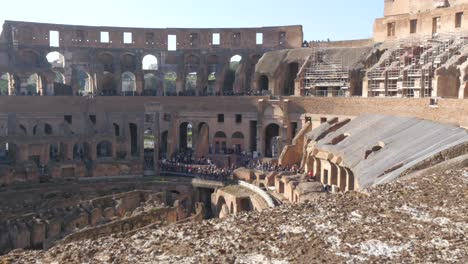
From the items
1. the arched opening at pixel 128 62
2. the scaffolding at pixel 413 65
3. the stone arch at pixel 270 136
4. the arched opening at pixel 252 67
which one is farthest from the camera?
the arched opening at pixel 128 62

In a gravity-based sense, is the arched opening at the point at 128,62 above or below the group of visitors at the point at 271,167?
above

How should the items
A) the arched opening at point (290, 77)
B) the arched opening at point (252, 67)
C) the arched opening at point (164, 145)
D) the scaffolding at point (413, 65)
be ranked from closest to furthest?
the scaffolding at point (413, 65) → the arched opening at point (164, 145) → the arched opening at point (290, 77) → the arched opening at point (252, 67)

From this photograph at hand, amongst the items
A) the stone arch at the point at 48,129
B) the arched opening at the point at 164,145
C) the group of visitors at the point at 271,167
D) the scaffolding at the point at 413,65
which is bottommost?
the group of visitors at the point at 271,167

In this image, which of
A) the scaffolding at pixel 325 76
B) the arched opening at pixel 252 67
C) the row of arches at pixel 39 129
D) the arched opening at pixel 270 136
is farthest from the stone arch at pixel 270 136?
the row of arches at pixel 39 129

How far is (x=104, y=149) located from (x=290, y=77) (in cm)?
1494

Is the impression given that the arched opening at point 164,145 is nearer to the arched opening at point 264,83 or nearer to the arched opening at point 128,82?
the arched opening at point 264,83

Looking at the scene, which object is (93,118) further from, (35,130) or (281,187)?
(281,187)

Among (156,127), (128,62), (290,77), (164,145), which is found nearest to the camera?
(156,127)

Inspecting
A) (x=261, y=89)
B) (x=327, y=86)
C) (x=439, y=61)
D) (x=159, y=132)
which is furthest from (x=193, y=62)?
(x=439, y=61)

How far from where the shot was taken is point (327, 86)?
120ft

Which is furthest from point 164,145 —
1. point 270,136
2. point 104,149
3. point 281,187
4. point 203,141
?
point 281,187

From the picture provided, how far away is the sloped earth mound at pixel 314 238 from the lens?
9094mm

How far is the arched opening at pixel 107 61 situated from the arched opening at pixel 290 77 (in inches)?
549

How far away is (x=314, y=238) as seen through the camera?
9.95m
